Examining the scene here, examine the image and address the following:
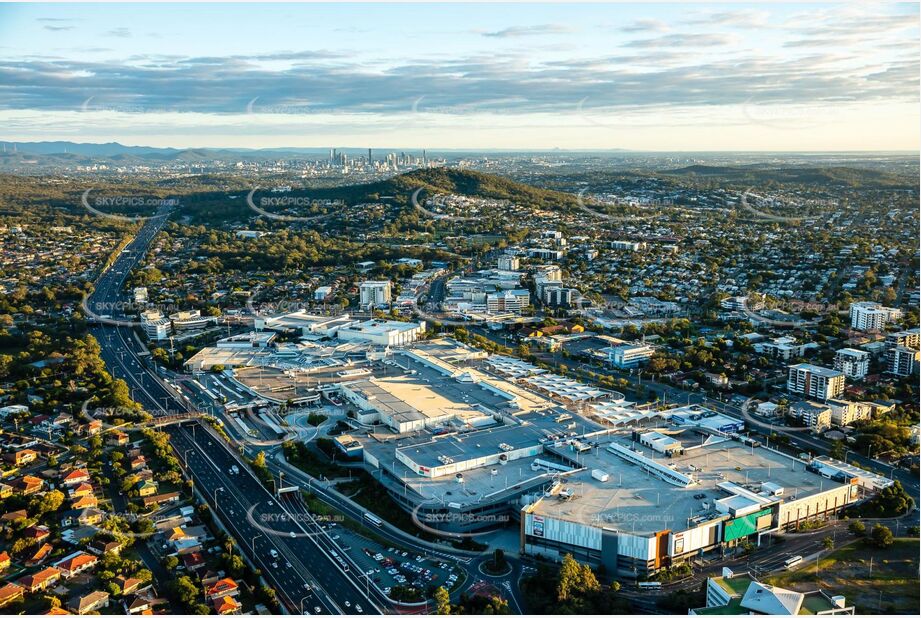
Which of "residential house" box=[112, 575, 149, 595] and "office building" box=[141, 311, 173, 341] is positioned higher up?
"office building" box=[141, 311, 173, 341]

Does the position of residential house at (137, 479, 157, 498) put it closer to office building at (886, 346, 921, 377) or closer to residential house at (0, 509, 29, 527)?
residential house at (0, 509, 29, 527)

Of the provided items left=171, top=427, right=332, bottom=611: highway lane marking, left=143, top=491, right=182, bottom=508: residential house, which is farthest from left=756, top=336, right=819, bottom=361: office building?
left=143, top=491, right=182, bottom=508: residential house

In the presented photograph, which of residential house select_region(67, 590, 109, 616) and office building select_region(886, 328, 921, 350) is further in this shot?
office building select_region(886, 328, 921, 350)

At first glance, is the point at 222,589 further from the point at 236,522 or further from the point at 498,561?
the point at 498,561

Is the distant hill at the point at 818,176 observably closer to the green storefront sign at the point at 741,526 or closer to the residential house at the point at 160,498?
the green storefront sign at the point at 741,526

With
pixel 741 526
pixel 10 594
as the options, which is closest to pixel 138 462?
pixel 10 594

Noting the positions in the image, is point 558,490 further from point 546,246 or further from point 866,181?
point 866,181

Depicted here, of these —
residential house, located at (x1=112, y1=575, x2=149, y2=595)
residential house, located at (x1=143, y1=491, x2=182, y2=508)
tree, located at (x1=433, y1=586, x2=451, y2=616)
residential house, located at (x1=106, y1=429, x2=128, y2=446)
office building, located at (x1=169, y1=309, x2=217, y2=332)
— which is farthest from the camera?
office building, located at (x1=169, y1=309, x2=217, y2=332)

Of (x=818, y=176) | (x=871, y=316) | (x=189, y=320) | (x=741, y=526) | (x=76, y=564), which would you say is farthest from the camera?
(x=818, y=176)
